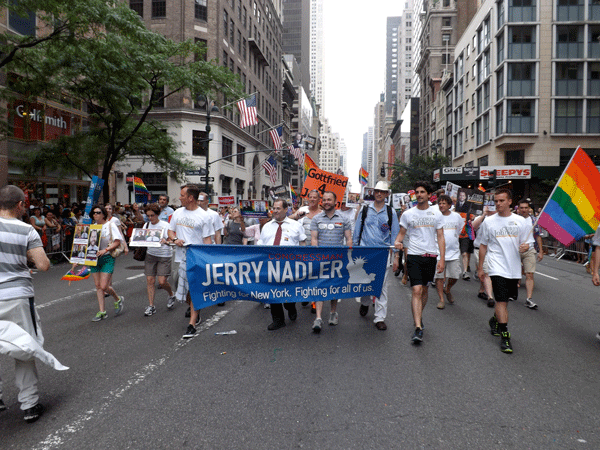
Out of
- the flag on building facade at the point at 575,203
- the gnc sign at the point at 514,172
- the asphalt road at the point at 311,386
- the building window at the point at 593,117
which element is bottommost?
the asphalt road at the point at 311,386

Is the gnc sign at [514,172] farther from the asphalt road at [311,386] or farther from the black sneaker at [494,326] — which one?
the black sneaker at [494,326]

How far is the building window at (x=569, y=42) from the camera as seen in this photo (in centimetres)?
3647

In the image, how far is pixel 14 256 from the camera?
353 cm

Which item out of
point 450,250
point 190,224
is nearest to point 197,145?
point 450,250

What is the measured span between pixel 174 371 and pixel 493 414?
3.04m

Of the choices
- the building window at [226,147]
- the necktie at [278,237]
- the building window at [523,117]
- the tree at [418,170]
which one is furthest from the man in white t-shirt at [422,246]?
the tree at [418,170]

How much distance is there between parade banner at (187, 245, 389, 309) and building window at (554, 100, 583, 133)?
38.2 meters

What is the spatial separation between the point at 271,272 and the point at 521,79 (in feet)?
128

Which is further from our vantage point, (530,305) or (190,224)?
(530,305)

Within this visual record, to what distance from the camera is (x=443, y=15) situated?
228 ft

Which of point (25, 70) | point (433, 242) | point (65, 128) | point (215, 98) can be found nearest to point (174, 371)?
point (433, 242)

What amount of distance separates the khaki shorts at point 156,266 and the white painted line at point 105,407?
209cm

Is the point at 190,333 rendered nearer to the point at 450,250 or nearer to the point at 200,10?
the point at 450,250

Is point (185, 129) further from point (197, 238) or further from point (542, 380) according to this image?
point (542, 380)
